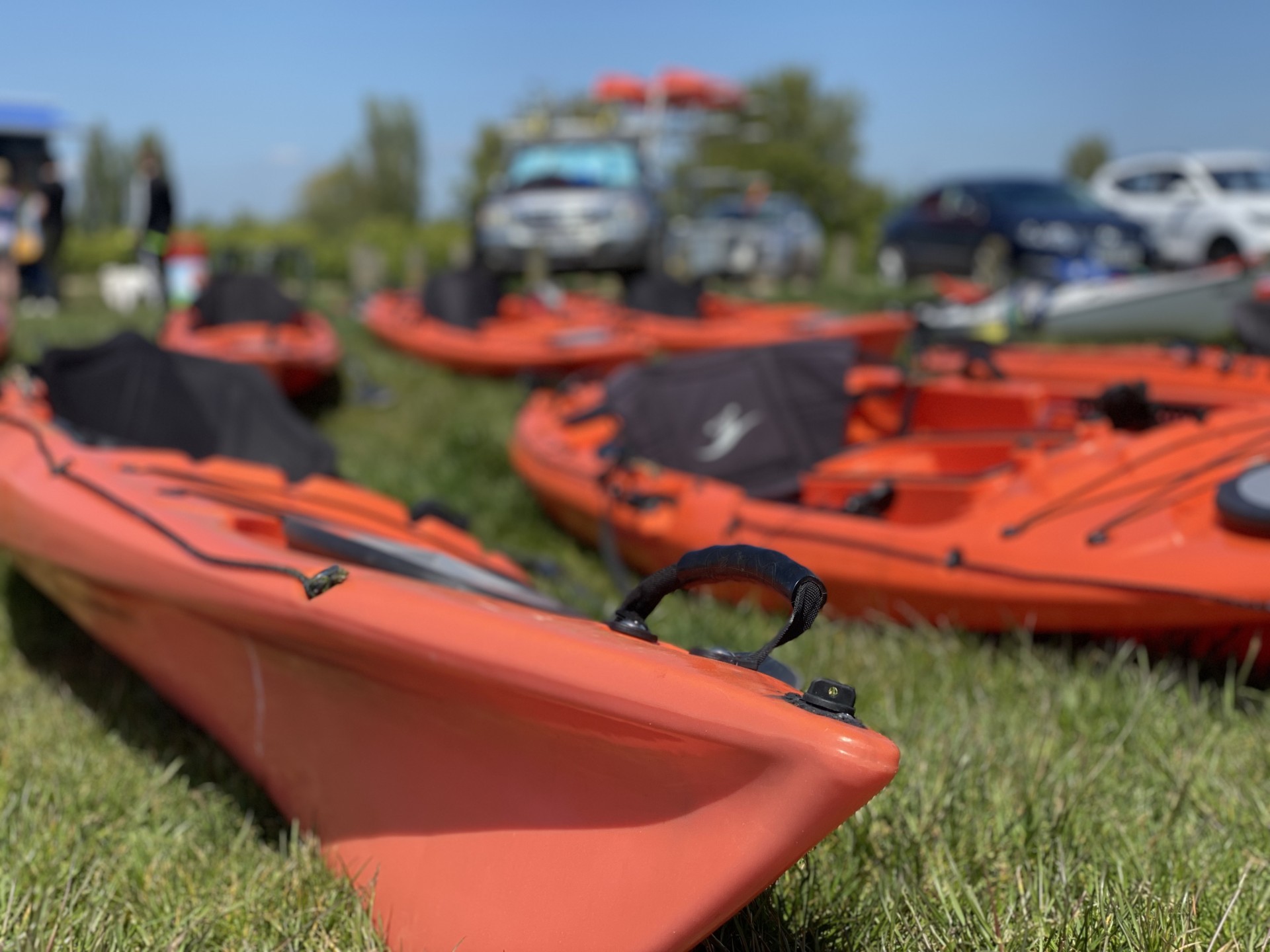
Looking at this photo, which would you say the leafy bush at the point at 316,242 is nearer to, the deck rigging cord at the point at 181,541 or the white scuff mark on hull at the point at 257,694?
the deck rigging cord at the point at 181,541

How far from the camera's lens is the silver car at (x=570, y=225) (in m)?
12.0

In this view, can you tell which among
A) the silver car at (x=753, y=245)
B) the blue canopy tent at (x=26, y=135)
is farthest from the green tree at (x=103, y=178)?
the silver car at (x=753, y=245)

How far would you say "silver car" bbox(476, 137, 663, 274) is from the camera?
12.0 metres

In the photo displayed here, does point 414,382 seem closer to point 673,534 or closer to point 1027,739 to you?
point 673,534

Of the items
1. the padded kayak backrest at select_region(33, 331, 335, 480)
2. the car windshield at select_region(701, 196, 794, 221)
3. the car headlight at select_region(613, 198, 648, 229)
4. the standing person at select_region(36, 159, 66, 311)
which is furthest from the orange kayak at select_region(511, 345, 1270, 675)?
the car windshield at select_region(701, 196, 794, 221)

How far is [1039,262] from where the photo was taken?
462 inches

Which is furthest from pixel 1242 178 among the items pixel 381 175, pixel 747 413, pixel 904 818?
pixel 381 175

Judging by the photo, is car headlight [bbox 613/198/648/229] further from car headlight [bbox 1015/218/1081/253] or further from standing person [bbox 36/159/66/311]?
standing person [bbox 36/159/66/311]

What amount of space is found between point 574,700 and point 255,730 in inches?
40.0

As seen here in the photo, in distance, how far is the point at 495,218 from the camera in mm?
12141

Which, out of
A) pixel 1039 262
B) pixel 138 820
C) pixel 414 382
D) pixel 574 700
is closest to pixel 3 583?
pixel 138 820

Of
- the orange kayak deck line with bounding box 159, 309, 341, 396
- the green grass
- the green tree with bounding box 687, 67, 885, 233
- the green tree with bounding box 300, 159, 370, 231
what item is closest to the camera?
the green grass

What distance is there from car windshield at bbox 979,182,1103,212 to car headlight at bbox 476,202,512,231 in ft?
16.4

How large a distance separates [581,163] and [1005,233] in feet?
14.7
